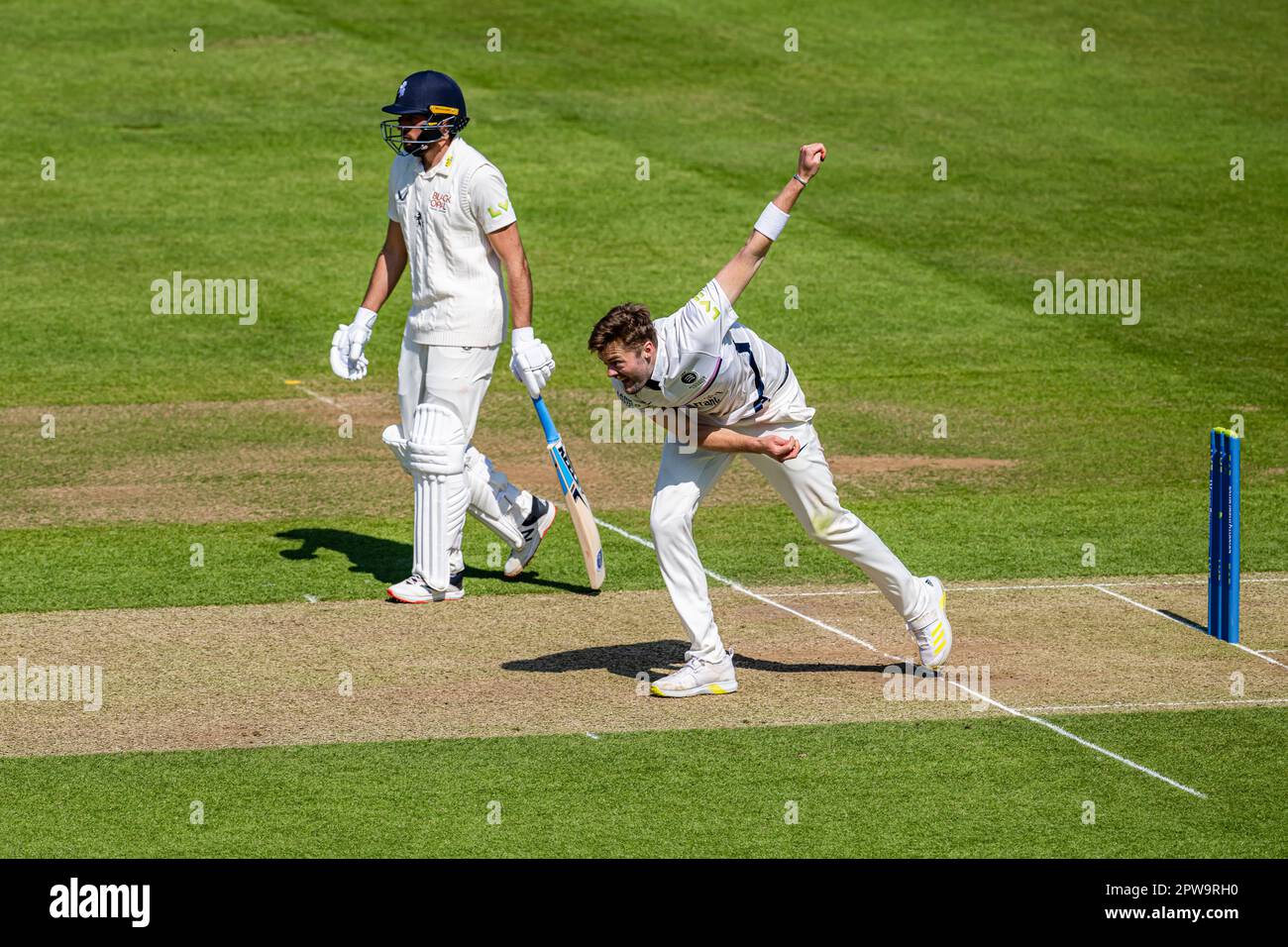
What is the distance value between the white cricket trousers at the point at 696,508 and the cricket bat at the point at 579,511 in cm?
173

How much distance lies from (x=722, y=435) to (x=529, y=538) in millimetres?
2949

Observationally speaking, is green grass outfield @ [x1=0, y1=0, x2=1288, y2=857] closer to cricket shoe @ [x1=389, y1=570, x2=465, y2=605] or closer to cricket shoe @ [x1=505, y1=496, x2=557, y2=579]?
cricket shoe @ [x1=505, y1=496, x2=557, y2=579]

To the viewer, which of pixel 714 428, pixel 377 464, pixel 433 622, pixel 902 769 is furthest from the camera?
pixel 377 464

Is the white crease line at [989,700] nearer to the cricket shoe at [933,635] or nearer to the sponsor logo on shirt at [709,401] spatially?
the cricket shoe at [933,635]

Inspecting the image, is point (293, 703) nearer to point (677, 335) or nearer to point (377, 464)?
point (677, 335)

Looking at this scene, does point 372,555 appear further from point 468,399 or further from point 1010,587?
point 1010,587

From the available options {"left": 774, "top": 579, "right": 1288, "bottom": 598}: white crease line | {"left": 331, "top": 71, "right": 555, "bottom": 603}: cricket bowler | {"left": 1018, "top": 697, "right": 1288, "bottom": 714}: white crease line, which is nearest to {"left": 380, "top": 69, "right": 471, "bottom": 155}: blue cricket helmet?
{"left": 331, "top": 71, "right": 555, "bottom": 603}: cricket bowler

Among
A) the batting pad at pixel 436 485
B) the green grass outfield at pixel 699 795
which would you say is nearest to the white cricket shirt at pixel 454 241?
the batting pad at pixel 436 485

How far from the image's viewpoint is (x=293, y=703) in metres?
9.33

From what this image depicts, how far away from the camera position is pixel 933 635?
31.4 feet

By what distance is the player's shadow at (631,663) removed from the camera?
32.4ft
